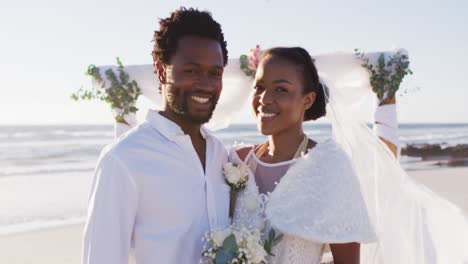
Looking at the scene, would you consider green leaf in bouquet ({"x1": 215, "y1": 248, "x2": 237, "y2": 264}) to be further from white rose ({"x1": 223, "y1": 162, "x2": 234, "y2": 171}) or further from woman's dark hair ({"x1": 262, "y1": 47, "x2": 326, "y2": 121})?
woman's dark hair ({"x1": 262, "y1": 47, "x2": 326, "y2": 121})

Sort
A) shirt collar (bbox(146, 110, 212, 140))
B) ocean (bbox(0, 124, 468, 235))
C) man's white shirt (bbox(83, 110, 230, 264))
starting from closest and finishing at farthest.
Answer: man's white shirt (bbox(83, 110, 230, 264)), shirt collar (bbox(146, 110, 212, 140)), ocean (bbox(0, 124, 468, 235))

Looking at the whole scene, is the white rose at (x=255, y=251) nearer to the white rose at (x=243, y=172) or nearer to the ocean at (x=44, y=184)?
the white rose at (x=243, y=172)

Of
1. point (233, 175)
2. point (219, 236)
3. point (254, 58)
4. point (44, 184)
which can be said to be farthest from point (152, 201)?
point (44, 184)

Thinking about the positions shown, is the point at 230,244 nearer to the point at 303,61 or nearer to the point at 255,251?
the point at 255,251

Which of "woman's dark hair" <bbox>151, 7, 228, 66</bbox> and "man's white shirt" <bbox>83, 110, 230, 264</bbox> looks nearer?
"man's white shirt" <bbox>83, 110, 230, 264</bbox>

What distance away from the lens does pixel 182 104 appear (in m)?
2.88

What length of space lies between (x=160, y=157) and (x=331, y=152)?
3.41 feet

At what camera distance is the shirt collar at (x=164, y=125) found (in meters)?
2.79

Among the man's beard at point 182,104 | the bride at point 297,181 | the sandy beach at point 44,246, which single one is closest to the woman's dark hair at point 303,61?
the bride at point 297,181

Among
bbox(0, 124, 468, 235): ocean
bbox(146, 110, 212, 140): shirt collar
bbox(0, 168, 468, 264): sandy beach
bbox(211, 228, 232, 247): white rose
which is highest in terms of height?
bbox(146, 110, 212, 140): shirt collar

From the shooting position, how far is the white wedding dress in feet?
9.47

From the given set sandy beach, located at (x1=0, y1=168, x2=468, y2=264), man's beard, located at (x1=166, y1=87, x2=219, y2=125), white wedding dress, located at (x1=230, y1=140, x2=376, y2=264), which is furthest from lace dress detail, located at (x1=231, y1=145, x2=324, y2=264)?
sandy beach, located at (x1=0, y1=168, x2=468, y2=264)

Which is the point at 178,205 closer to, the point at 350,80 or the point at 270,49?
the point at 270,49

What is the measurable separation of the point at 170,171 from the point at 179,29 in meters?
0.81
